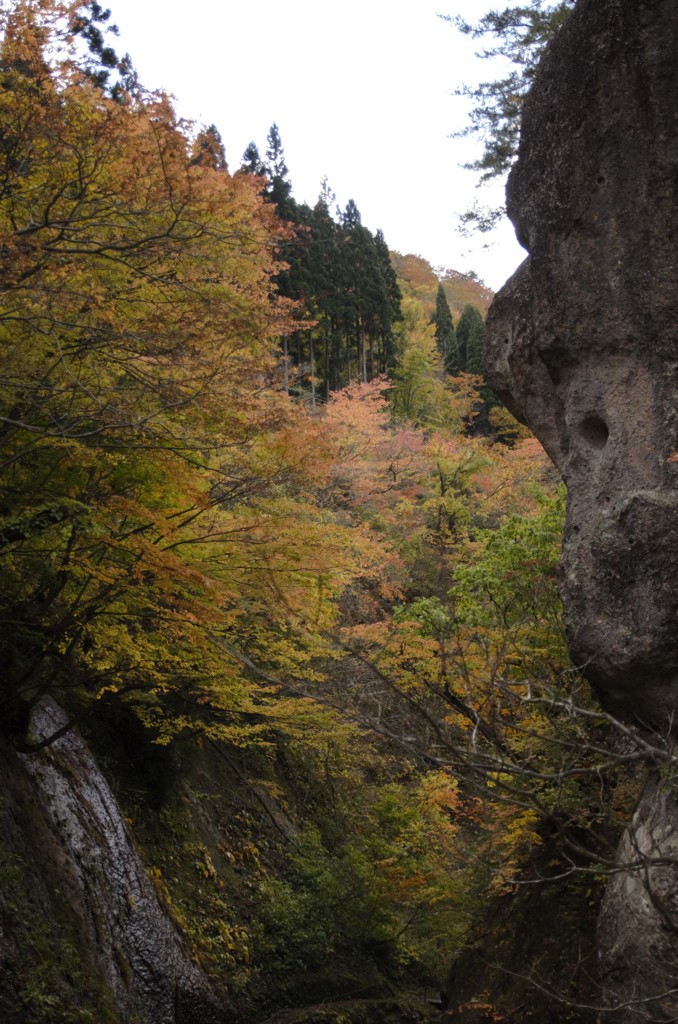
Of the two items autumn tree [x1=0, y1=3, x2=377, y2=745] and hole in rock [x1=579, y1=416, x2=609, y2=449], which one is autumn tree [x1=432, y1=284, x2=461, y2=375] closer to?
hole in rock [x1=579, y1=416, x2=609, y2=449]

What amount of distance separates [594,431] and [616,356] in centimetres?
94

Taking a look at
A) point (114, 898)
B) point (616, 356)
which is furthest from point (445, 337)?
point (114, 898)

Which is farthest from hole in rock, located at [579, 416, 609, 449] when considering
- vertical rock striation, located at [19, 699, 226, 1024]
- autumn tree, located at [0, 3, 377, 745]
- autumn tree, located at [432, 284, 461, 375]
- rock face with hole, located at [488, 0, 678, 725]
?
autumn tree, located at [432, 284, 461, 375]

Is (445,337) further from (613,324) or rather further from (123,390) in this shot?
(123,390)

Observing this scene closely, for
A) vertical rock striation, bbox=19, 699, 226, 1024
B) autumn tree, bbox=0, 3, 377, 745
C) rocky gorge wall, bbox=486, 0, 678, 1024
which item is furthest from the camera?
vertical rock striation, bbox=19, 699, 226, 1024

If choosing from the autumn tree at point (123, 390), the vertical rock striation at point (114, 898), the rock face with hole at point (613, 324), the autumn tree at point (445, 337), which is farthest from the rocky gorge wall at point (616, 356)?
the autumn tree at point (445, 337)

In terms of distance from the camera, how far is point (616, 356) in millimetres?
9867

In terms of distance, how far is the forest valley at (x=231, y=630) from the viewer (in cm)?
725

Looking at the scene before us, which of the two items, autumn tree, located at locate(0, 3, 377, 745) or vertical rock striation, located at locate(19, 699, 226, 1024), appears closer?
autumn tree, located at locate(0, 3, 377, 745)

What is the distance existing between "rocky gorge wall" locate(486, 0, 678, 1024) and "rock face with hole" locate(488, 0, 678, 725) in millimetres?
16

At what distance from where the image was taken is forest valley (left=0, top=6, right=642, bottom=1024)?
23.8 ft

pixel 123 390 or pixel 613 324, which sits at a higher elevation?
pixel 613 324

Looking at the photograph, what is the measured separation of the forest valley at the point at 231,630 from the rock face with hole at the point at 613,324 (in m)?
1.24

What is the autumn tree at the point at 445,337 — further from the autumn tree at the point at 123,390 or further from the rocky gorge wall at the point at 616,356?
the autumn tree at the point at 123,390
